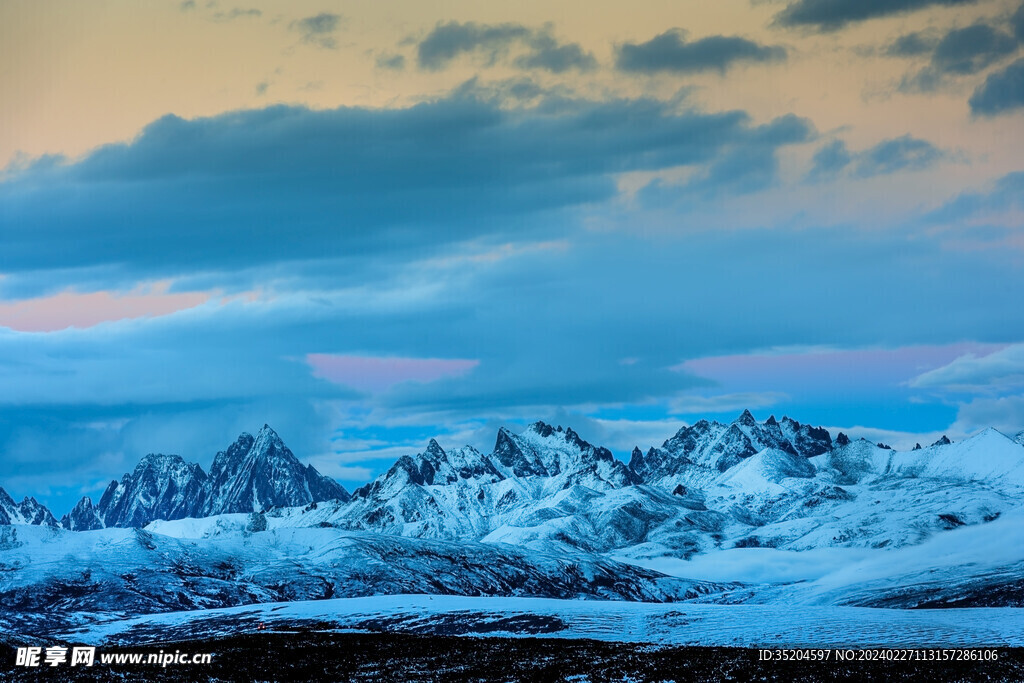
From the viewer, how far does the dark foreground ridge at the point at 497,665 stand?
375 ft

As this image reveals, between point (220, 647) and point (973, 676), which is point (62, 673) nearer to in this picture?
point (220, 647)

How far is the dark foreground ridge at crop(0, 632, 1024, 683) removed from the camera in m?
114

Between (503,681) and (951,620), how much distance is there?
90.8 m

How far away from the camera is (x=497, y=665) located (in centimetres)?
12875
